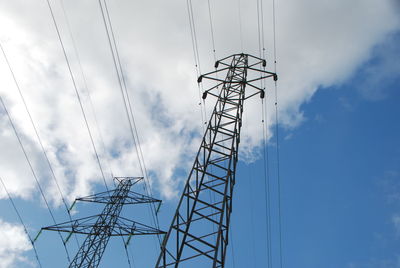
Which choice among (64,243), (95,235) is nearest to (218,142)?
(95,235)

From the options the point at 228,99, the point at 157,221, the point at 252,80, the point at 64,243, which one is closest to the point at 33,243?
the point at 64,243

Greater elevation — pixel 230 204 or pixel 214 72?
pixel 214 72

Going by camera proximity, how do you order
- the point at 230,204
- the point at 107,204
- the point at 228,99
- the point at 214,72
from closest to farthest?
the point at 230,204 → the point at 228,99 → the point at 214,72 → the point at 107,204

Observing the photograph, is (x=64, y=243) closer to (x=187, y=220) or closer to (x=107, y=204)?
(x=107, y=204)

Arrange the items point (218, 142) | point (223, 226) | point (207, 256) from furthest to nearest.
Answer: point (218, 142) < point (223, 226) < point (207, 256)

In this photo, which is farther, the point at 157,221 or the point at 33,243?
the point at 157,221

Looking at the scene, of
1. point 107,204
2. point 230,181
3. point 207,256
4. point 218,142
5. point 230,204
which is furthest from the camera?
point 107,204

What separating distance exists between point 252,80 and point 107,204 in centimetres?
1004

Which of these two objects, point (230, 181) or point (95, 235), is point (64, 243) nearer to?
point (95, 235)

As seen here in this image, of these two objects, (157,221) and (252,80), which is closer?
(252,80)

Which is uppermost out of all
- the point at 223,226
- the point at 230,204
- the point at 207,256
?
the point at 230,204

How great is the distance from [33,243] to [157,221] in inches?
249

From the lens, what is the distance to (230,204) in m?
8.73

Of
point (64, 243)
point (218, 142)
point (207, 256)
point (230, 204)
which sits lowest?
point (207, 256)
